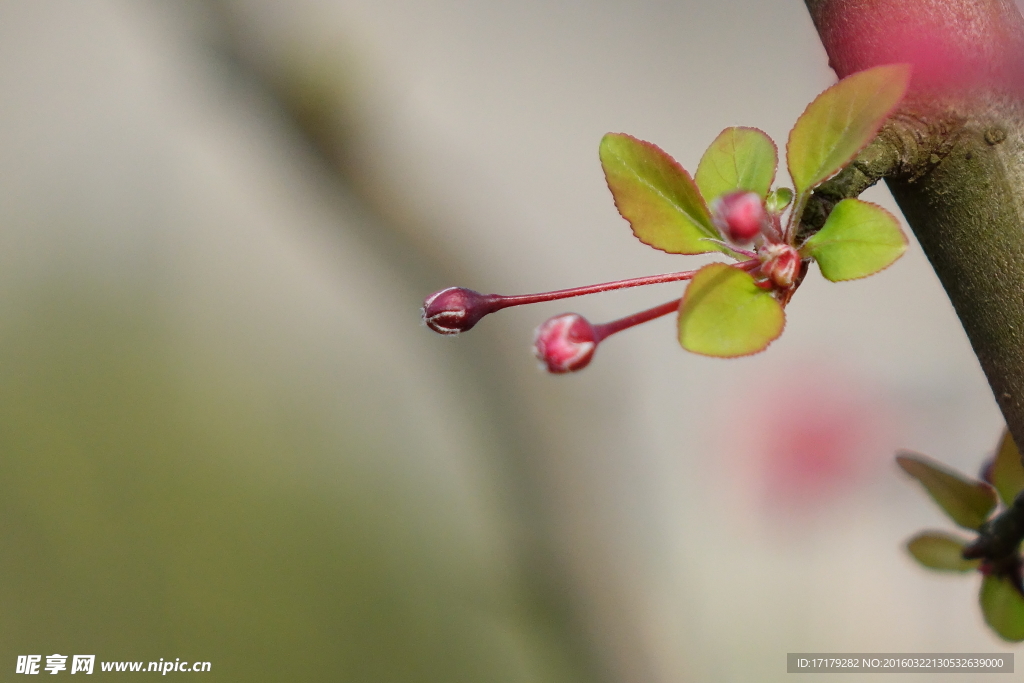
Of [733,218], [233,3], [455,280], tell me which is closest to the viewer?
[733,218]

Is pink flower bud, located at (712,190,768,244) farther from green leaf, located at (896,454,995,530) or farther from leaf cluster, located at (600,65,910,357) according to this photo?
green leaf, located at (896,454,995,530)

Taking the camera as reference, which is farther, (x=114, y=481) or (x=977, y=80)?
(x=114, y=481)

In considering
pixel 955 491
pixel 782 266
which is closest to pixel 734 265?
pixel 782 266

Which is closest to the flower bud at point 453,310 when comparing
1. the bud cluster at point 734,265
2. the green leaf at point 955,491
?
the bud cluster at point 734,265

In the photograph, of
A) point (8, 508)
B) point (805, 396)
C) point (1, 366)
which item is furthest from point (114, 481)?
point (805, 396)

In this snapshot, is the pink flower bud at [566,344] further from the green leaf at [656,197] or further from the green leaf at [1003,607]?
the green leaf at [1003,607]

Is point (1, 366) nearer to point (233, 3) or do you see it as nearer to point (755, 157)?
point (233, 3)

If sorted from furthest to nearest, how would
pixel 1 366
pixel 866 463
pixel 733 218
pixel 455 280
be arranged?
pixel 1 366 < pixel 866 463 < pixel 455 280 < pixel 733 218

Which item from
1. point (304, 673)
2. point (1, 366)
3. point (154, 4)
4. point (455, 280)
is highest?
point (154, 4)

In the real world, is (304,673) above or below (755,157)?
below
